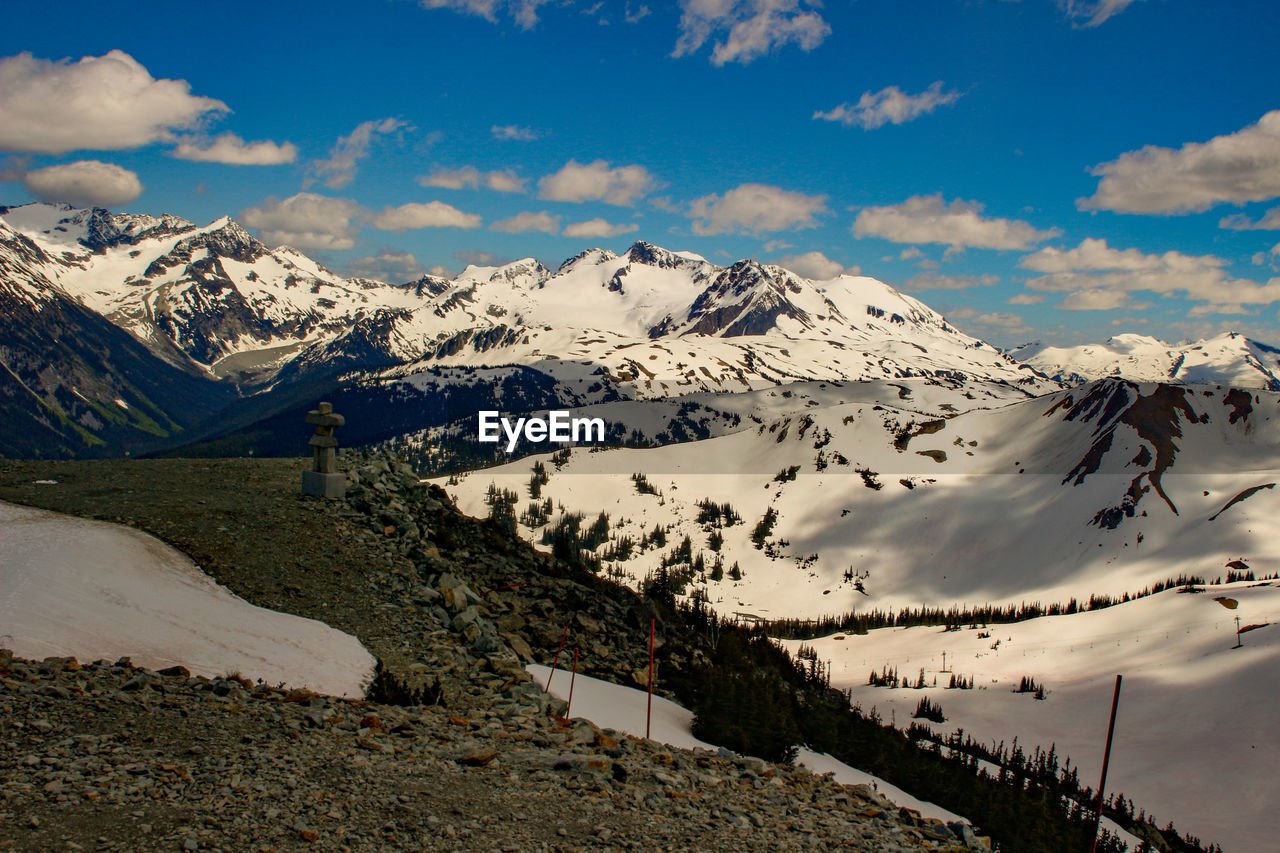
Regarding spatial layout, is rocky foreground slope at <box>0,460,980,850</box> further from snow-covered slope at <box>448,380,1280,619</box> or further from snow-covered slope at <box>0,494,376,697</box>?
snow-covered slope at <box>448,380,1280,619</box>

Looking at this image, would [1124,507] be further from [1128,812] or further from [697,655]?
[697,655]

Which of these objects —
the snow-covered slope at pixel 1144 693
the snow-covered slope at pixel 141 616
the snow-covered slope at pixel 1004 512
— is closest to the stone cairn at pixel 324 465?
the snow-covered slope at pixel 141 616

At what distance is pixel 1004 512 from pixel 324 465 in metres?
158

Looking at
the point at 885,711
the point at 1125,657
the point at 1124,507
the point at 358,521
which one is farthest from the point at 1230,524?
the point at 358,521

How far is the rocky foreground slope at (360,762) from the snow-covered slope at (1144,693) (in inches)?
2404

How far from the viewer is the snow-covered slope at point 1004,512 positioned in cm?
13425

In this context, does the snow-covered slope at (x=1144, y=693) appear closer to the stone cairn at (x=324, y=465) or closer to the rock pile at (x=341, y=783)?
the rock pile at (x=341, y=783)

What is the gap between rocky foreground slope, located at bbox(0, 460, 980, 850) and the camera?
34.1ft

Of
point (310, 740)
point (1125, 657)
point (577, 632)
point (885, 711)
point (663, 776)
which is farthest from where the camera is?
point (1125, 657)

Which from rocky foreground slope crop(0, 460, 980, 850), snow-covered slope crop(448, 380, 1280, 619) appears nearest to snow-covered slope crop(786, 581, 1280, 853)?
snow-covered slope crop(448, 380, 1280, 619)

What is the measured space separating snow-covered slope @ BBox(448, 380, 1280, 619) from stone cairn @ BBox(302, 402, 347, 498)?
383 feet

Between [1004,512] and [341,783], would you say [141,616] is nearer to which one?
[341,783]

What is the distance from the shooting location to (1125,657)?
88875 mm

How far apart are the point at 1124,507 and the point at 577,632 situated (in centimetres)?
14615
